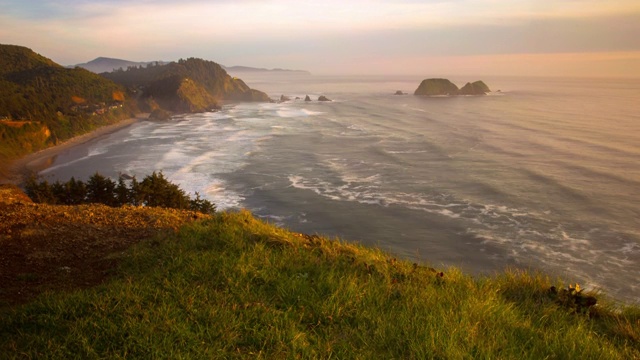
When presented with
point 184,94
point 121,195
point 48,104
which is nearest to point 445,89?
point 184,94

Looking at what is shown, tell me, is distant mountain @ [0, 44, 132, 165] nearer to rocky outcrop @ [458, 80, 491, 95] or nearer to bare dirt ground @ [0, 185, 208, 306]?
bare dirt ground @ [0, 185, 208, 306]

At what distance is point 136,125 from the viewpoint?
9144 cm

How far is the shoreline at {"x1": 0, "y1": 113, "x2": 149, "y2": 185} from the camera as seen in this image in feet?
156

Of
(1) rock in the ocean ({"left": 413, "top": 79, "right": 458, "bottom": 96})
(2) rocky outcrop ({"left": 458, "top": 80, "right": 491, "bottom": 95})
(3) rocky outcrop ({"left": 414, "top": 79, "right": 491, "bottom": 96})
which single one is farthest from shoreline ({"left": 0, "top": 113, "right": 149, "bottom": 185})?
(2) rocky outcrop ({"left": 458, "top": 80, "right": 491, "bottom": 95})

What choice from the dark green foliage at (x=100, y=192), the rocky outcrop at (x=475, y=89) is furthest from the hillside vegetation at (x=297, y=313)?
the rocky outcrop at (x=475, y=89)

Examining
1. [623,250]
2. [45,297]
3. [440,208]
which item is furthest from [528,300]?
[440,208]

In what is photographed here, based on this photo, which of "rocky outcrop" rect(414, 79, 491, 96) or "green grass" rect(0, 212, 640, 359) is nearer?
"green grass" rect(0, 212, 640, 359)

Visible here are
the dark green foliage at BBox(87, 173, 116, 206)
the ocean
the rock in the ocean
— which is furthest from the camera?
the rock in the ocean

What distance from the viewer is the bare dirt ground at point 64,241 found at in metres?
6.08

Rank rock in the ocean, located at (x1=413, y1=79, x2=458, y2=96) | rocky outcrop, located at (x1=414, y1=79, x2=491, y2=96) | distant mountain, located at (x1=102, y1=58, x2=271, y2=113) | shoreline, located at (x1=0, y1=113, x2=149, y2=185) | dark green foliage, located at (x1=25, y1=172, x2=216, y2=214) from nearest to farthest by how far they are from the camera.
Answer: dark green foliage, located at (x1=25, y1=172, x2=216, y2=214)
shoreline, located at (x1=0, y1=113, x2=149, y2=185)
distant mountain, located at (x1=102, y1=58, x2=271, y2=113)
rocky outcrop, located at (x1=414, y1=79, x2=491, y2=96)
rock in the ocean, located at (x1=413, y1=79, x2=458, y2=96)

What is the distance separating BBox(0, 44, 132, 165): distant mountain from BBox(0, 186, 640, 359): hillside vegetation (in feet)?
216

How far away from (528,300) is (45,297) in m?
6.38

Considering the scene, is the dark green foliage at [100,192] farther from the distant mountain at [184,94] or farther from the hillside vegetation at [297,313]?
the distant mountain at [184,94]

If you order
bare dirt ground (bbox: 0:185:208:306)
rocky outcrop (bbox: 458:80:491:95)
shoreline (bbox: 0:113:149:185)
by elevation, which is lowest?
shoreline (bbox: 0:113:149:185)
